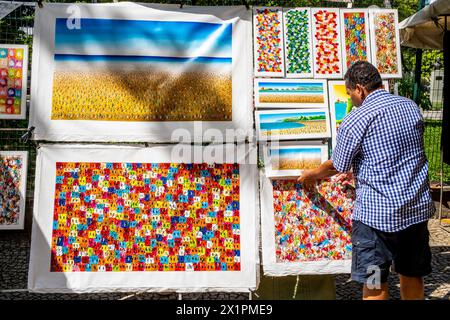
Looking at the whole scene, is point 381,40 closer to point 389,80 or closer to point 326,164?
point 389,80

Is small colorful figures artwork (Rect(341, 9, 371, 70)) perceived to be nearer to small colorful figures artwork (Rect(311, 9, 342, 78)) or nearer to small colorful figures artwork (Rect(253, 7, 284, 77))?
small colorful figures artwork (Rect(311, 9, 342, 78))

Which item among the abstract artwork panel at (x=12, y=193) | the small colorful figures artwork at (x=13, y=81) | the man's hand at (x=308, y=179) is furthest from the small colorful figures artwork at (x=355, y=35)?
the abstract artwork panel at (x=12, y=193)

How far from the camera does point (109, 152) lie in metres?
2.88

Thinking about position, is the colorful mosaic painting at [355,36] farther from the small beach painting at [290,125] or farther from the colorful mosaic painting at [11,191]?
the colorful mosaic painting at [11,191]

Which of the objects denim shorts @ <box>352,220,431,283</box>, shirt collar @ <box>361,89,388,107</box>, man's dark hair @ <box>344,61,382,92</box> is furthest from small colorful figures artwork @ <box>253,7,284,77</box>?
denim shorts @ <box>352,220,431,283</box>

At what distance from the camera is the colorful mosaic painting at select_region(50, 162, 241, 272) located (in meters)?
2.83

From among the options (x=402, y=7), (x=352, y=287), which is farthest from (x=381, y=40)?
(x=402, y=7)

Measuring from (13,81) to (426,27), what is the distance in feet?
14.8

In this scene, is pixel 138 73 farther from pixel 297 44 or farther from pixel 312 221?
pixel 312 221

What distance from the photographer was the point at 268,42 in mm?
2998

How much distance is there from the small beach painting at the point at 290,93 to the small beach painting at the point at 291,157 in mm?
281

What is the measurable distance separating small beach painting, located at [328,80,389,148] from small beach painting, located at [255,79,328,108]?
47mm

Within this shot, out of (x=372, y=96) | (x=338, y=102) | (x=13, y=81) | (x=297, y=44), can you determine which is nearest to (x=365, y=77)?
(x=372, y=96)

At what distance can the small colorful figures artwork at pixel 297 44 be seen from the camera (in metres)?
3.00
